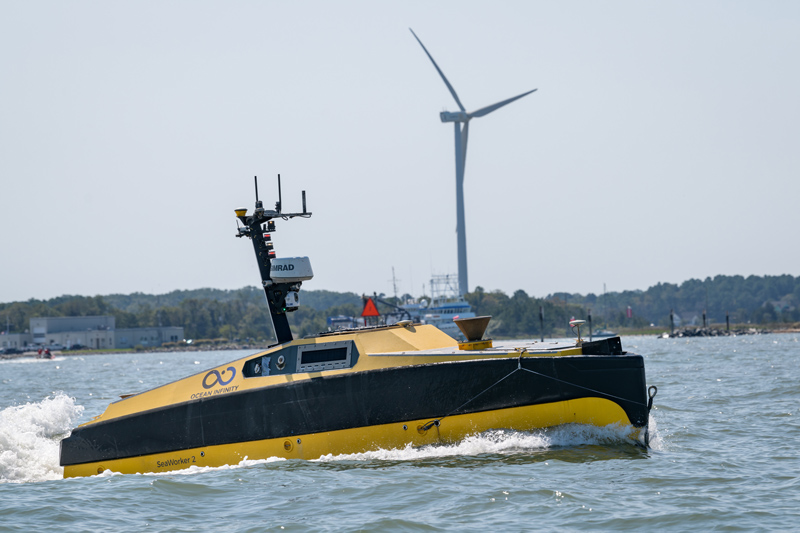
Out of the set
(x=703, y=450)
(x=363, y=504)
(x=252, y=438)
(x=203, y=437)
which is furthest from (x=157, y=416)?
(x=703, y=450)

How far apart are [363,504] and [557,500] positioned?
7.58 feet

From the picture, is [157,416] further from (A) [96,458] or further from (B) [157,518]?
(B) [157,518]

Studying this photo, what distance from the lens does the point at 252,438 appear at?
1306cm

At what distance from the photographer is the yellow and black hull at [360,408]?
12.2 metres

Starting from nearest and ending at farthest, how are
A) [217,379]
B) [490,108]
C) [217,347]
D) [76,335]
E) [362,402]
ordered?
[362,402], [217,379], [490,108], [76,335], [217,347]

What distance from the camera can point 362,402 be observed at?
1268cm

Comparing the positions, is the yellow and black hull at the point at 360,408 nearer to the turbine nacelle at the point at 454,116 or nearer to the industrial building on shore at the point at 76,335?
the turbine nacelle at the point at 454,116

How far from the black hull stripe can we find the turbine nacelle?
83591mm

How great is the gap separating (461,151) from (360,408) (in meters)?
85.5

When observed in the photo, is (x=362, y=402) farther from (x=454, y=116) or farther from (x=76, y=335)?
(x=76, y=335)

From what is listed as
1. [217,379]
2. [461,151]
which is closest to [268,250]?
[217,379]

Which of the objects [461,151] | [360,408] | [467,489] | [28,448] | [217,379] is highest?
[461,151]

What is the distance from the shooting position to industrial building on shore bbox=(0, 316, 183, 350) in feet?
479

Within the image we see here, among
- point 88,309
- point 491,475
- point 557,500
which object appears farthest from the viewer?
point 88,309
